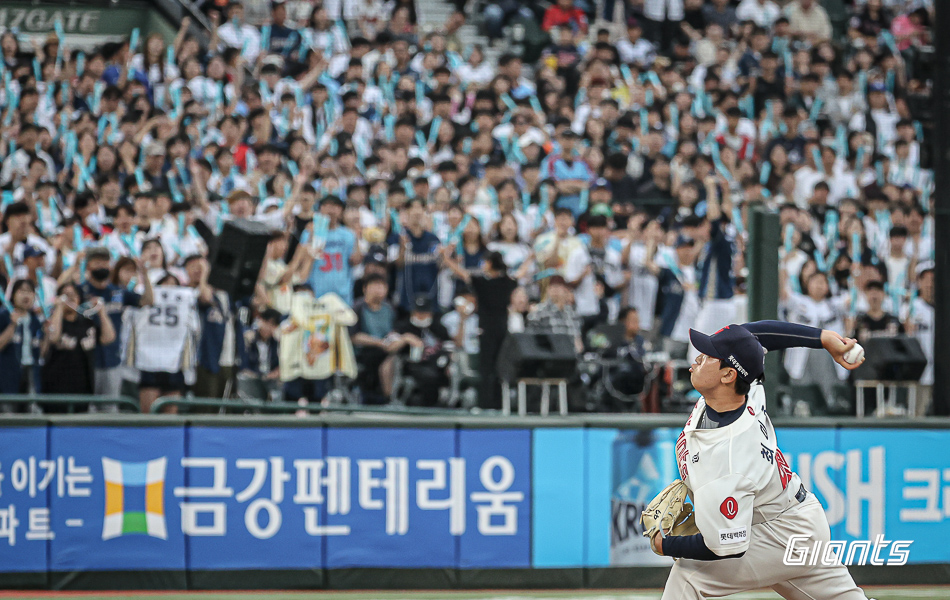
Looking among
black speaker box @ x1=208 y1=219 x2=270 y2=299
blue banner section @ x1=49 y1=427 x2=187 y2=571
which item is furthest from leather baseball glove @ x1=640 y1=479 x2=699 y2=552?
black speaker box @ x1=208 y1=219 x2=270 y2=299

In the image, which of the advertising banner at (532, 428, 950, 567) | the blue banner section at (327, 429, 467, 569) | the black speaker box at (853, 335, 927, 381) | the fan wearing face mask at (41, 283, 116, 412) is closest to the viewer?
the blue banner section at (327, 429, 467, 569)

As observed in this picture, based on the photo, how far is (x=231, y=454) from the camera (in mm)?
8414

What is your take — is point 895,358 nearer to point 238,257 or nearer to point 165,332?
point 238,257

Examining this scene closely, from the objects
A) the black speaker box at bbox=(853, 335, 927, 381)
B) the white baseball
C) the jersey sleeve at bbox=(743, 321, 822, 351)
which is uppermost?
the jersey sleeve at bbox=(743, 321, 822, 351)

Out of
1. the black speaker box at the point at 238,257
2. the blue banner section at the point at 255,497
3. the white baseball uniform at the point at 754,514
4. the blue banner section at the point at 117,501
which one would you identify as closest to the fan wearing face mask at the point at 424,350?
the black speaker box at the point at 238,257

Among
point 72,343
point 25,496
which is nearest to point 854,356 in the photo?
point 25,496

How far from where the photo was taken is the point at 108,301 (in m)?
11.1

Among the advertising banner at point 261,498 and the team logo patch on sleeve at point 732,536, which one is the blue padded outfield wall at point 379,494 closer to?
the advertising banner at point 261,498

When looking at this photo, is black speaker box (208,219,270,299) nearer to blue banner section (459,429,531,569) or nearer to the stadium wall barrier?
the stadium wall barrier

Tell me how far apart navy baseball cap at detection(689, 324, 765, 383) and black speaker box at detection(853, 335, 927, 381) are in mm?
6858

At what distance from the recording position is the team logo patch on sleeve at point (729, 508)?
167 inches

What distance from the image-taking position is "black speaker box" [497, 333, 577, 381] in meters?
10.3

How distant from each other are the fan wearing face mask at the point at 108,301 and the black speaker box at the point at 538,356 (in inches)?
139

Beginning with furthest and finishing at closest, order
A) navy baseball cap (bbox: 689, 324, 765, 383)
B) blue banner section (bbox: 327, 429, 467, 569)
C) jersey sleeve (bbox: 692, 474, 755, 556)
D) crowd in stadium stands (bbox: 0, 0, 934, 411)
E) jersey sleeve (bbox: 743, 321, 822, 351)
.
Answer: crowd in stadium stands (bbox: 0, 0, 934, 411)
blue banner section (bbox: 327, 429, 467, 569)
jersey sleeve (bbox: 743, 321, 822, 351)
navy baseball cap (bbox: 689, 324, 765, 383)
jersey sleeve (bbox: 692, 474, 755, 556)
